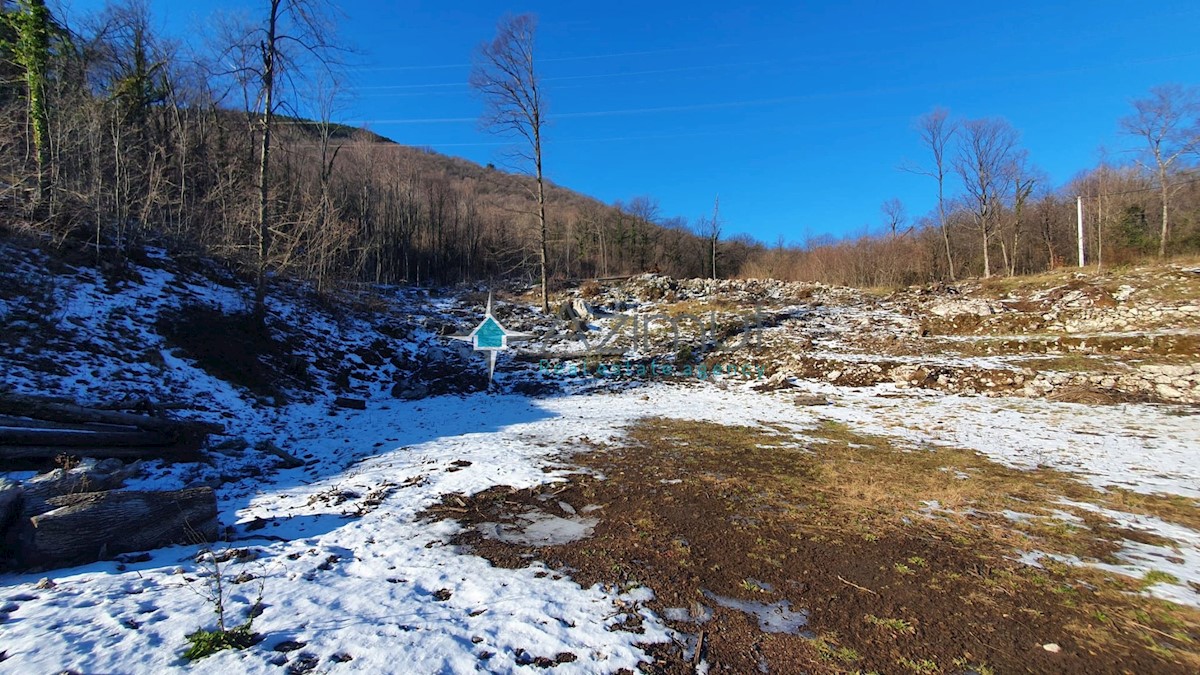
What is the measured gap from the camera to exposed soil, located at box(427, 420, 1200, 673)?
8.58ft

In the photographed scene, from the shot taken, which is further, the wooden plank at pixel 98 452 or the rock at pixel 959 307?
the rock at pixel 959 307

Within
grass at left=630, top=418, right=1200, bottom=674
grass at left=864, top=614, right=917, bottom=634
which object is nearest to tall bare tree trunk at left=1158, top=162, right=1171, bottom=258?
grass at left=630, top=418, right=1200, bottom=674

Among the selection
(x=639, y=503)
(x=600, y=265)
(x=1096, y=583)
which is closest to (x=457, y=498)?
(x=639, y=503)

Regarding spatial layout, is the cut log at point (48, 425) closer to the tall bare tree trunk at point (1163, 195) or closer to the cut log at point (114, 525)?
the cut log at point (114, 525)

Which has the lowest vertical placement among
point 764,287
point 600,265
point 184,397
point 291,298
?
point 184,397

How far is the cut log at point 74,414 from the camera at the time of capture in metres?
4.97

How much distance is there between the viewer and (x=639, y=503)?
4910 millimetres

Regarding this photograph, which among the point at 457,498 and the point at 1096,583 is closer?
the point at 1096,583

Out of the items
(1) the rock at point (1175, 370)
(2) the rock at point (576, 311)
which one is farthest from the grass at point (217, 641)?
(2) the rock at point (576, 311)

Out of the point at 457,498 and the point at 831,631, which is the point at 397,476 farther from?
the point at 831,631

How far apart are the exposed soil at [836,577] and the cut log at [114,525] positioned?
74.2 inches

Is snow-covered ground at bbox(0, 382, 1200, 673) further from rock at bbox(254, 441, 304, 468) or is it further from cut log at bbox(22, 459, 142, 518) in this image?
cut log at bbox(22, 459, 142, 518)

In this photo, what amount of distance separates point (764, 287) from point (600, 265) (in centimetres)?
2777

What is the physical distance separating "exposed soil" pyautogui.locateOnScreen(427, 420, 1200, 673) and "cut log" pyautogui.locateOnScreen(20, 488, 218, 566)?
1885mm
